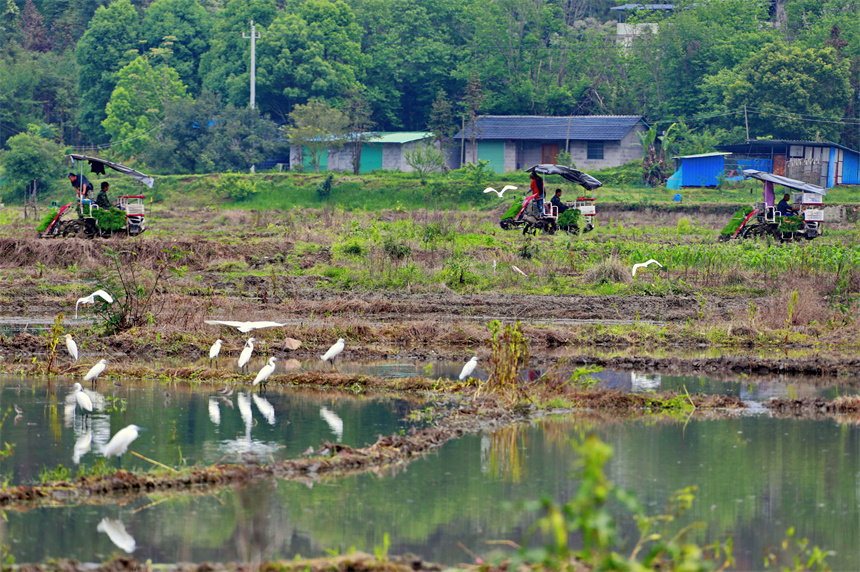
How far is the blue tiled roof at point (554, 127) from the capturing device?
55.6 metres

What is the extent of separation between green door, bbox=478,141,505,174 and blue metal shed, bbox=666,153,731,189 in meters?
9.54

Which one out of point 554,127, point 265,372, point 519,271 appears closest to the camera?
point 265,372

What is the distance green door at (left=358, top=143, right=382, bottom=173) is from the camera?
5741 cm

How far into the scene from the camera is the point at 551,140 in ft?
186

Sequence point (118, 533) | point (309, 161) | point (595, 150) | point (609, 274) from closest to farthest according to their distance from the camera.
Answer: point (118, 533) < point (609, 274) < point (595, 150) < point (309, 161)

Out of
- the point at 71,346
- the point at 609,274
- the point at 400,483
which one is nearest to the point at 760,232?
the point at 609,274

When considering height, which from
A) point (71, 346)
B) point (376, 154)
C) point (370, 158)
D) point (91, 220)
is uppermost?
point (376, 154)

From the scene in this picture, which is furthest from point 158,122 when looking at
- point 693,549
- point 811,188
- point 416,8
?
point 693,549

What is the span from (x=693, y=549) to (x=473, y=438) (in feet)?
19.0

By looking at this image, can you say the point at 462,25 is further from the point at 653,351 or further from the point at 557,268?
the point at 653,351

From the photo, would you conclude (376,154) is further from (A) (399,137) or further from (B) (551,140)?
(B) (551,140)

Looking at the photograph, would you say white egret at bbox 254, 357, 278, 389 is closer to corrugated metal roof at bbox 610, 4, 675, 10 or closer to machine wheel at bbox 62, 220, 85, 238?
machine wheel at bbox 62, 220, 85, 238

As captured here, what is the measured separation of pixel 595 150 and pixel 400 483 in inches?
1934

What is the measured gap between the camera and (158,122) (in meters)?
60.1
